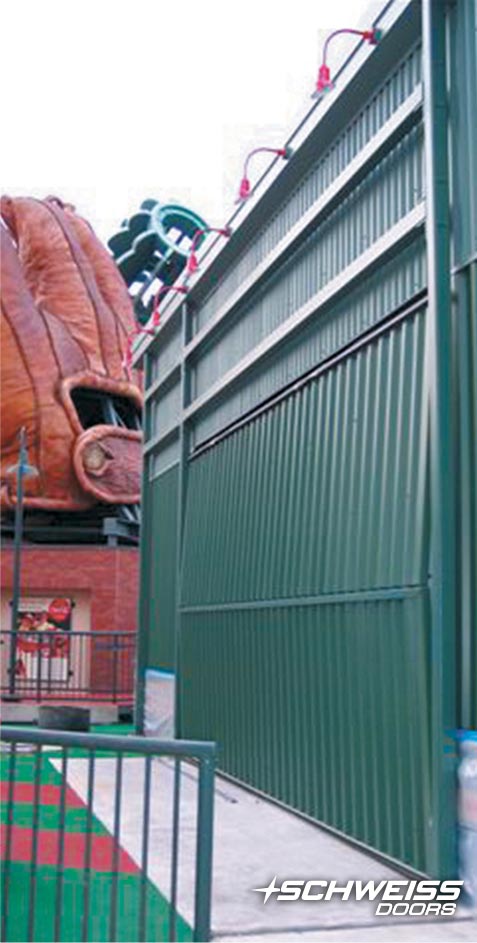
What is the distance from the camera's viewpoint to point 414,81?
804 cm

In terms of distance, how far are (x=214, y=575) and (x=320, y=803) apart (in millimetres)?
4226

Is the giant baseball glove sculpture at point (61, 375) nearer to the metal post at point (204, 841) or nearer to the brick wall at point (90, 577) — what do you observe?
the brick wall at point (90, 577)

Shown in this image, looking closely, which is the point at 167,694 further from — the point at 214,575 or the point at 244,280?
the point at 244,280

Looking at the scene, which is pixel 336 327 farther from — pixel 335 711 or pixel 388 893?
pixel 388 893

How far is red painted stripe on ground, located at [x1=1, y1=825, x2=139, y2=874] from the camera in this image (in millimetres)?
7023

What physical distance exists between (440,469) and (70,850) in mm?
3544

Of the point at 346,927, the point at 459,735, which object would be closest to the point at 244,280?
the point at 459,735

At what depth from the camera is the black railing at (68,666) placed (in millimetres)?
21062

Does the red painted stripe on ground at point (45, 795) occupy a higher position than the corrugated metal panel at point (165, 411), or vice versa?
the corrugated metal panel at point (165, 411)

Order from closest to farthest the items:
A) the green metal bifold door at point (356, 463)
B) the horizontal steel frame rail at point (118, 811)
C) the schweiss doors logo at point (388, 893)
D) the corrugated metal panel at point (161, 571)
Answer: the horizontal steel frame rail at point (118, 811) → the schweiss doors logo at point (388, 893) → the green metal bifold door at point (356, 463) → the corrugated metal panel at point (161, 571)

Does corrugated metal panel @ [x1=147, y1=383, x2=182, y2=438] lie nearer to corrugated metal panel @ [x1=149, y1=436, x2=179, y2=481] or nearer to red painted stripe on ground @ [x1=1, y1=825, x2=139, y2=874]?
corrugated metal panel @ [x1=149, y1=436, x2=179, y2=481]

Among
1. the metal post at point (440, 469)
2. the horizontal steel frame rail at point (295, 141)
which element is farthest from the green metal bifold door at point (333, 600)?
the horizontal steel frame rail at point (295, 141)

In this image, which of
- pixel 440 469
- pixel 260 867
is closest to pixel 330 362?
pixel 440 469

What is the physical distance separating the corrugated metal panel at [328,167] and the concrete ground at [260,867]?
540cm
